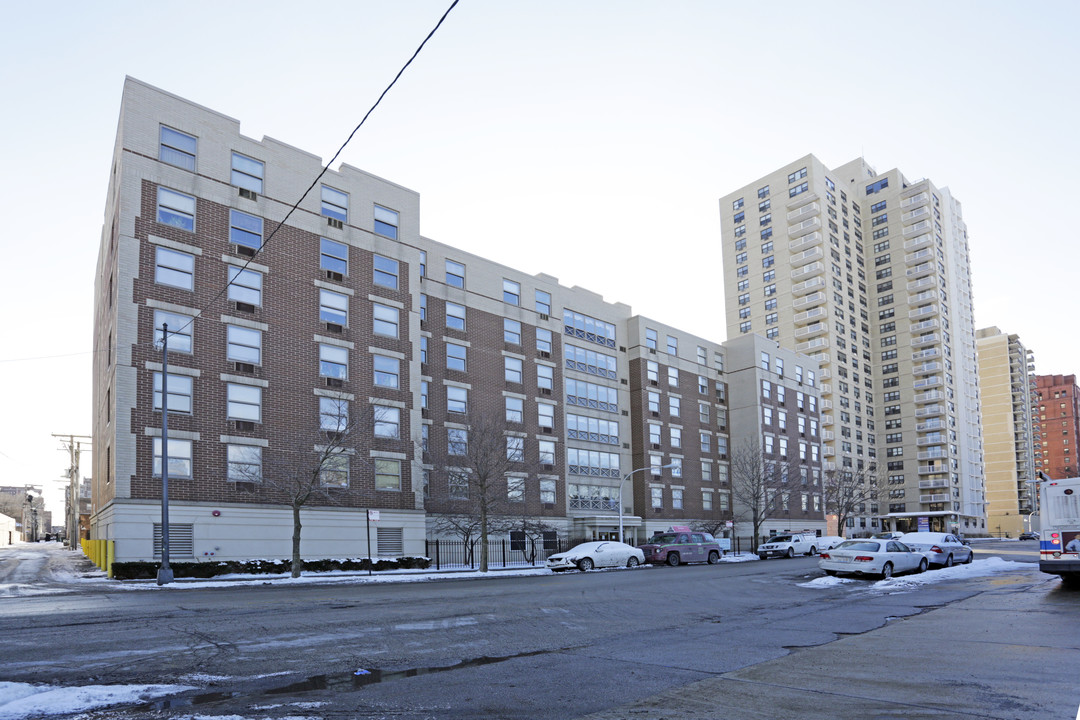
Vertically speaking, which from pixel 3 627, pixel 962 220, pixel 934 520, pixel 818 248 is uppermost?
pixel 962 220

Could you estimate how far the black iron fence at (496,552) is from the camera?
42.7m

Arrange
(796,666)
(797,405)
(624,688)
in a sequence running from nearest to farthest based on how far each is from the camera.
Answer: (624,688)
(796,666)
(797,405)

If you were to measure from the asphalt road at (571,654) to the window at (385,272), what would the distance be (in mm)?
24831

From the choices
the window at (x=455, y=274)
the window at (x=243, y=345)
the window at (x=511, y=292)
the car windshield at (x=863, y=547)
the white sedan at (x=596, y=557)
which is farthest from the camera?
the window at (x=511, y=292)

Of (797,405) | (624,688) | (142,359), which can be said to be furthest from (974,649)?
(797,405)

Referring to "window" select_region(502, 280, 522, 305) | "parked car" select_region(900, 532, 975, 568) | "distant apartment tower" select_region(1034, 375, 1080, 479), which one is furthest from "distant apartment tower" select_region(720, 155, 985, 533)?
"distant apartment tower" select_region(1034, 375, 1080, 479)

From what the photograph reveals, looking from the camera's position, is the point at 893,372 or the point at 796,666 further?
the point at 893,372

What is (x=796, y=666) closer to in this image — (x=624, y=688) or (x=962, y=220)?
(x=624, y=688)

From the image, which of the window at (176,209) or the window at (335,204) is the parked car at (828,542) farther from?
the window at (176,209)

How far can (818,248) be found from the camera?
109m

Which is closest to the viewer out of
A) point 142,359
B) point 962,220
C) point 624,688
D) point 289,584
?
point 624,688

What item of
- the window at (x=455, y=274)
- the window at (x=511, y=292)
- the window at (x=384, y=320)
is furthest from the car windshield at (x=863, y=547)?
the window at (x=511, y=292)

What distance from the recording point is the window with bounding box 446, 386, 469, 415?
153 feet

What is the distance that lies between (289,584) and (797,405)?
200 feet
